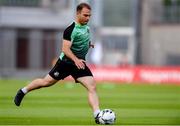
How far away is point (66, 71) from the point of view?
655 inches

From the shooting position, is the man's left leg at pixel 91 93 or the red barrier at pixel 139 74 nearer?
the man's left leg at pixel 91 93

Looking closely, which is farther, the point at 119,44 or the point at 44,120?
the point at 119,44

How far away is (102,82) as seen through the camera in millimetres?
46812

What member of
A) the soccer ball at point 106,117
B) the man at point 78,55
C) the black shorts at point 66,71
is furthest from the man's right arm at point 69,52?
the soccer ball at point 106,117

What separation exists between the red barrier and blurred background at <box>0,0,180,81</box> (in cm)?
1343

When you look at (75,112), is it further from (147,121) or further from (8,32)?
(8,32)

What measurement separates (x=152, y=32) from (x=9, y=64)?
10813 millimetres

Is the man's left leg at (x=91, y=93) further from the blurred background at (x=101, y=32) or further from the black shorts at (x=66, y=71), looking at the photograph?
the blurred background at (x=101, y=32)

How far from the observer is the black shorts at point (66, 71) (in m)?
16.4

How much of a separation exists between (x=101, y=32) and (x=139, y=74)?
19.0 metres

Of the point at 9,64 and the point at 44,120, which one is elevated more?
the point at 44,120

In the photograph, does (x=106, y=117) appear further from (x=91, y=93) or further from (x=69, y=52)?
(x=69, y=52)

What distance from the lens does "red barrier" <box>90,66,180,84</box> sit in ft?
153

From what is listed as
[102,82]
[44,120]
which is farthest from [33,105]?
[102,82]
